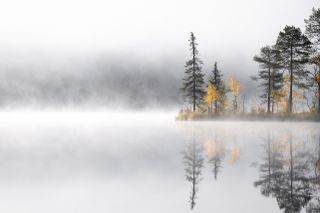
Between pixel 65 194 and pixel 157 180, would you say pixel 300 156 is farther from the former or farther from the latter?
pixel 65 194

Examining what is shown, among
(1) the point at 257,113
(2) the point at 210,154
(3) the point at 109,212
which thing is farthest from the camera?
(1) the point at 257,113

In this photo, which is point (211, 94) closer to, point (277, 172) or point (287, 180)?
point (277, 172)

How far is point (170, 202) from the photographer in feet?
29.1

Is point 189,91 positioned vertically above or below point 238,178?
above

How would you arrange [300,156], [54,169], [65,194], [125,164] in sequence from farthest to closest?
[300,156]
[125,164]
[54,169]
[65,194]

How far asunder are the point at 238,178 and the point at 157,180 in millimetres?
2185

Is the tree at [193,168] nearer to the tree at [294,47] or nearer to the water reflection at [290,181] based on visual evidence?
the water reflection at [290,181]

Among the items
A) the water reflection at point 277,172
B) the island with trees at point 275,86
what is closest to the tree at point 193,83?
the island with trees at point 275,86

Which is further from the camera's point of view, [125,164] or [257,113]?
[257,113]

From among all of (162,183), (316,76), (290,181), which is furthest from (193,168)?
(316,76)

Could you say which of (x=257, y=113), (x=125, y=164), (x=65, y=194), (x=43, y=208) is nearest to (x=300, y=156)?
(x=125, y=164)

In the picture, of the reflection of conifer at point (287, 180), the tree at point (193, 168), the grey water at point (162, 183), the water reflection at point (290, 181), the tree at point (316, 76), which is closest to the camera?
the grey water at point (162, 183)

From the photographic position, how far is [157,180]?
37.5 ft

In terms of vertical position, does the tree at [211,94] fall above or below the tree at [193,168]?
above
